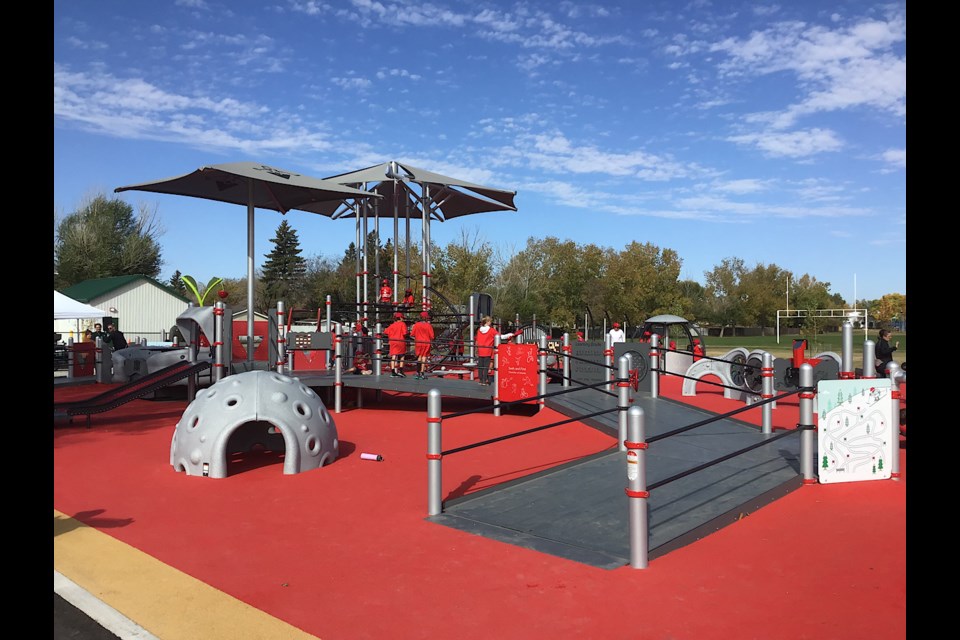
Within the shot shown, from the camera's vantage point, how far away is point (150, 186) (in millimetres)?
13547

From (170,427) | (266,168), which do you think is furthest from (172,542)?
(266,168)

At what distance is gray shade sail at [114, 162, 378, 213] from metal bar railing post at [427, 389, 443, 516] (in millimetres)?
8011

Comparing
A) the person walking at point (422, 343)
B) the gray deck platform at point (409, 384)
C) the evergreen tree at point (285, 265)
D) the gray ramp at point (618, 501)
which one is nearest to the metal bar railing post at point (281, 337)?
the gray deck platform at point (409, 384)

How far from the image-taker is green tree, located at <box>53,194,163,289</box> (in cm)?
5419

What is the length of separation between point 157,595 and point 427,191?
554 inches

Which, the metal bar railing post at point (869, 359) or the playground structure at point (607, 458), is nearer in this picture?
the playground structure at point (607, 458)

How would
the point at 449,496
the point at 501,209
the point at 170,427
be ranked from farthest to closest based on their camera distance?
the point at 501,209 → the point at 170,427 → the point at 449,496

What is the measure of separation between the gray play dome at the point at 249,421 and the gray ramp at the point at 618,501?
2.59m

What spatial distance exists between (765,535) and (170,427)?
10671mm

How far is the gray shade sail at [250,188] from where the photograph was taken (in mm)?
13359

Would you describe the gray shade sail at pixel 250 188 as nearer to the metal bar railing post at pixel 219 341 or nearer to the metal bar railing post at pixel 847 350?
the metal bar railing post at pixel 219 341

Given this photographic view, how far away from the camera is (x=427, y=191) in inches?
704
